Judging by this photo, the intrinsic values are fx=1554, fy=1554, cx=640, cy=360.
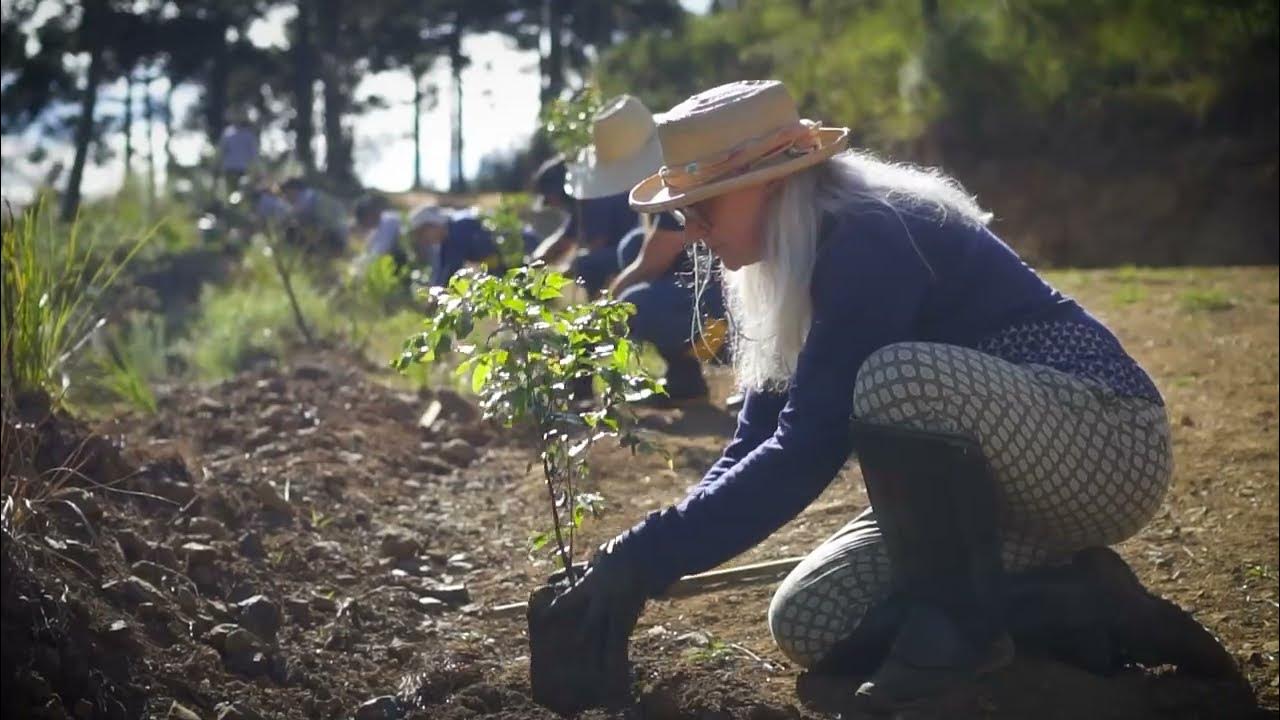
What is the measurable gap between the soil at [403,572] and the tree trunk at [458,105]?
2314 centimetres

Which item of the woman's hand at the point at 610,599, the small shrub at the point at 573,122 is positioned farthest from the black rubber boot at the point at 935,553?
the small shrub at the point at 573,122

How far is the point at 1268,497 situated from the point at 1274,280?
4.93 meters

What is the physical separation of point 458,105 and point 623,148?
84.9 feet

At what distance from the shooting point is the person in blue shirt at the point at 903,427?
263cm

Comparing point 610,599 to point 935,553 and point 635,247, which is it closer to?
point 935,553

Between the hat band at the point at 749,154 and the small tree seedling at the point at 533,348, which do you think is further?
the small tree seedling at the point at 533,348

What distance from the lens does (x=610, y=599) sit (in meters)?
2.63

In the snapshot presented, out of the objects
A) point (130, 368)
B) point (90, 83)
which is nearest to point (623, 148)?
point (130, 368)

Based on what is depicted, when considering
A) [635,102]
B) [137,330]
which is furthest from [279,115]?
[635,102]

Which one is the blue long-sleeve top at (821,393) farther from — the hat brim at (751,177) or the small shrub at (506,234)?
the small shrub at (506,234)

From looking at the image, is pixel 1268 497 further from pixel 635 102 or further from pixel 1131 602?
pixel 635 102

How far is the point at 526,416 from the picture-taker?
2.97m

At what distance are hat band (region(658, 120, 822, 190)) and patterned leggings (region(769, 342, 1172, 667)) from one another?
0.39m

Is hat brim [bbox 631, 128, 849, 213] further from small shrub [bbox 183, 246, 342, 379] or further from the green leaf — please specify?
small shrub [bbox 183, 246, 342, 379]
